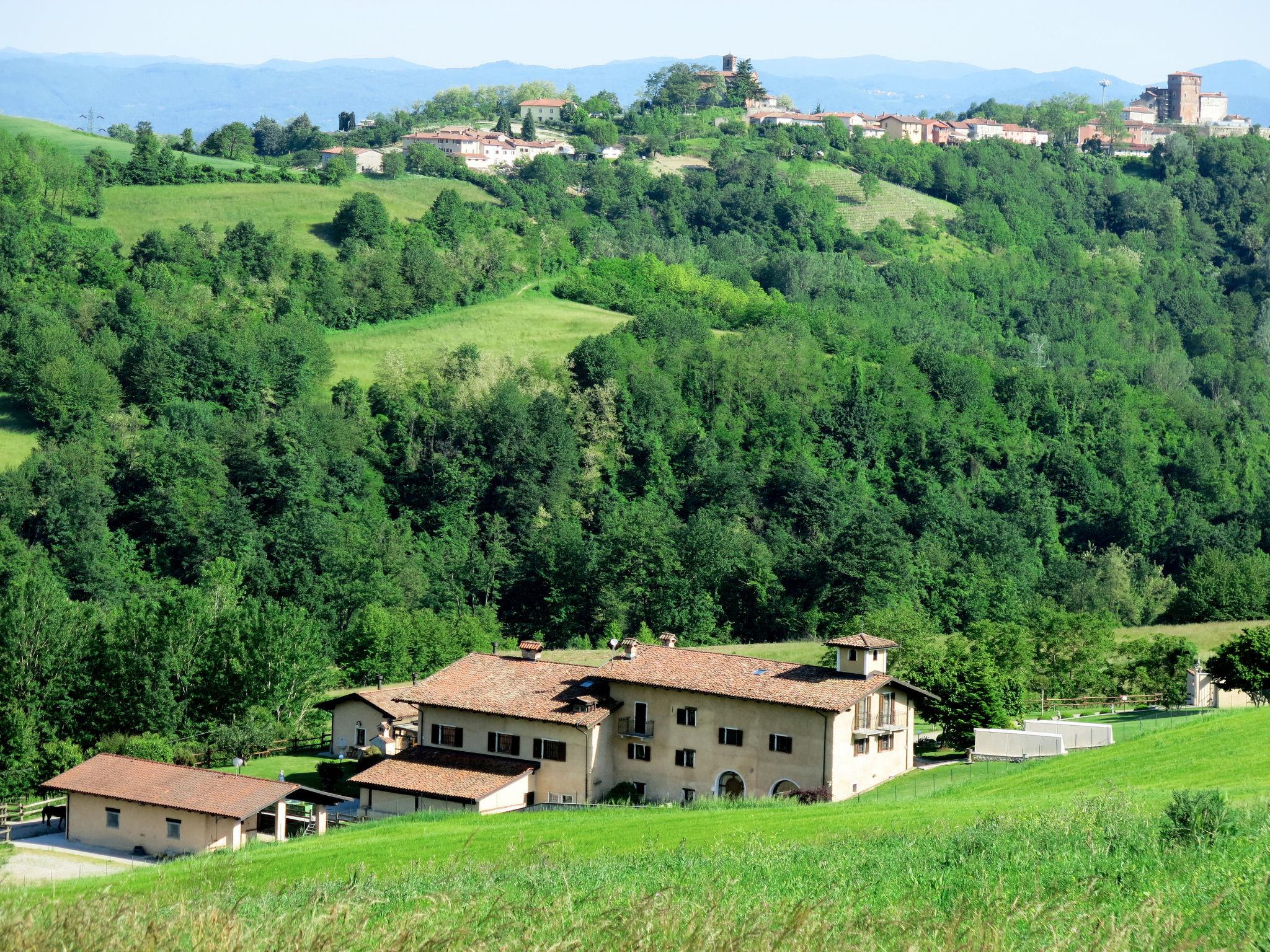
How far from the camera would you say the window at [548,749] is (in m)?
42.6

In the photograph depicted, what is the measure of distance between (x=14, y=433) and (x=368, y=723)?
49.5 meters

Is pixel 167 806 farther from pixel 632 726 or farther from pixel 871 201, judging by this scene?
pixel 871 201

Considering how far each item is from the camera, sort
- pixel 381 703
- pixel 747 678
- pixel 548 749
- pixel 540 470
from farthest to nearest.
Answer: pixel 540 470 → pixel 381 703 → pixel 548 749 → pixel 747 678

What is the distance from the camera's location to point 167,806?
38.6 m

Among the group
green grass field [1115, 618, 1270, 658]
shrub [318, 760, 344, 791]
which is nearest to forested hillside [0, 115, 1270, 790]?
green grass field [1115, 618, 1270, 658]

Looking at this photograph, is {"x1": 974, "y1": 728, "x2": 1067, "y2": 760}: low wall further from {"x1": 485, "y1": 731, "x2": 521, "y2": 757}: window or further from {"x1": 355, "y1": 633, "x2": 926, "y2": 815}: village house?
{"x1": 485, "y1": 731, "x2": 521, "y2": 757}: window

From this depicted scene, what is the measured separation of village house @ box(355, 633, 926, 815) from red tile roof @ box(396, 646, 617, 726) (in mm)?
61

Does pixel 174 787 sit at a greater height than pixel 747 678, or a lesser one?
lesser

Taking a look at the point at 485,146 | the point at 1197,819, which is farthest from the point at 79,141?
the point at 1197,819

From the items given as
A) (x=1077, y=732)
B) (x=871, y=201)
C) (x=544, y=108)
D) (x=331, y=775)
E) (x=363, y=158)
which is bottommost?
(x=331, y=775)

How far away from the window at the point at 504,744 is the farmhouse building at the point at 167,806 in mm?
4788

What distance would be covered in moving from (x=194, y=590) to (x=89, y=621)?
7.49 m

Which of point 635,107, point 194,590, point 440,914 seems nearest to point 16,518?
point 194,590

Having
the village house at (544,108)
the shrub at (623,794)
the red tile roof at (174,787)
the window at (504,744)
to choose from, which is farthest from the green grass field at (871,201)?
the red tile roof at (174,787)
